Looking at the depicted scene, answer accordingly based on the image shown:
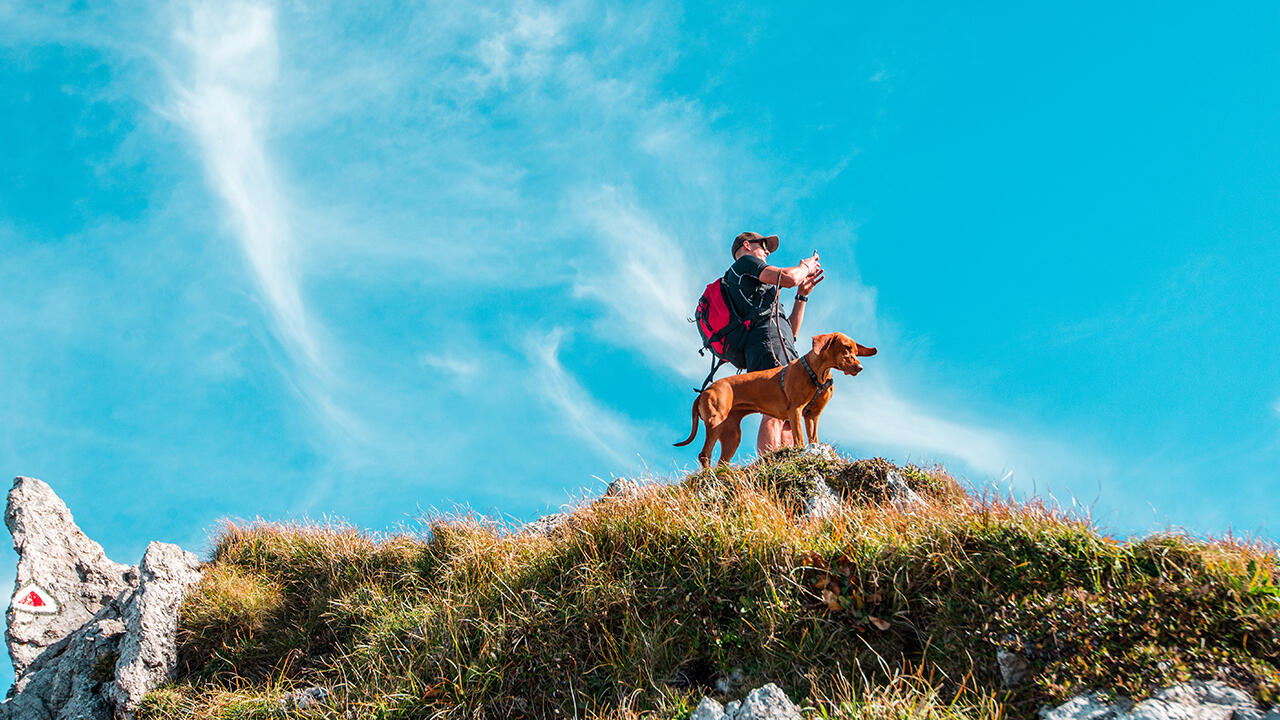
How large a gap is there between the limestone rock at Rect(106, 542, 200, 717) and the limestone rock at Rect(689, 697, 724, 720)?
261 inches

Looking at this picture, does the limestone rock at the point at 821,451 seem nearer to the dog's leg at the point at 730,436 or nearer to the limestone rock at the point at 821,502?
the limestone rock at the point at 821,502

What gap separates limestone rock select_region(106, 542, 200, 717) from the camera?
8.45m

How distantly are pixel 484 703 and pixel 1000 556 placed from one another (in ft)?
13.3

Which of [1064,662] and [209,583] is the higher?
[209,583]

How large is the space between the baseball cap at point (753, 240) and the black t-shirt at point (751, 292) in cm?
41

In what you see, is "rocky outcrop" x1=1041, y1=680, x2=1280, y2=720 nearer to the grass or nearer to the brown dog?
the grass

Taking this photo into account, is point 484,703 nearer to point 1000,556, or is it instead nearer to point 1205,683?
point 1000,556

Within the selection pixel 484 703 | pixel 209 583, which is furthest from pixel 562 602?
pixel 209 583

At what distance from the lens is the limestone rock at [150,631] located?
27.7ft

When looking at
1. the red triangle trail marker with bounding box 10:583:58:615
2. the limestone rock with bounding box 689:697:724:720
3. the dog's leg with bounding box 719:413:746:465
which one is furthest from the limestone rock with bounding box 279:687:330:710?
the red triangle trail marker with bounding box 10:583:58:615

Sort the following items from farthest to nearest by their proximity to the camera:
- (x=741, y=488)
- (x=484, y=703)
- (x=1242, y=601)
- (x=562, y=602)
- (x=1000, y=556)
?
(x=741, y=488) < (x=562, y=602) < (x=484, y=703) < (x=1000, y=556) < (x=1242, y=601)

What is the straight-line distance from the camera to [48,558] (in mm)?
11289

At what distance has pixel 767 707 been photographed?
472cm

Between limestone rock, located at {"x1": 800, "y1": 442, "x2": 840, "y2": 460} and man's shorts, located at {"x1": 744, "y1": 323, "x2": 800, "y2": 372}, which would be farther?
man's shorts, located at {"x1": 744, "y1": 323, "x2": 800, "y2": 372}
